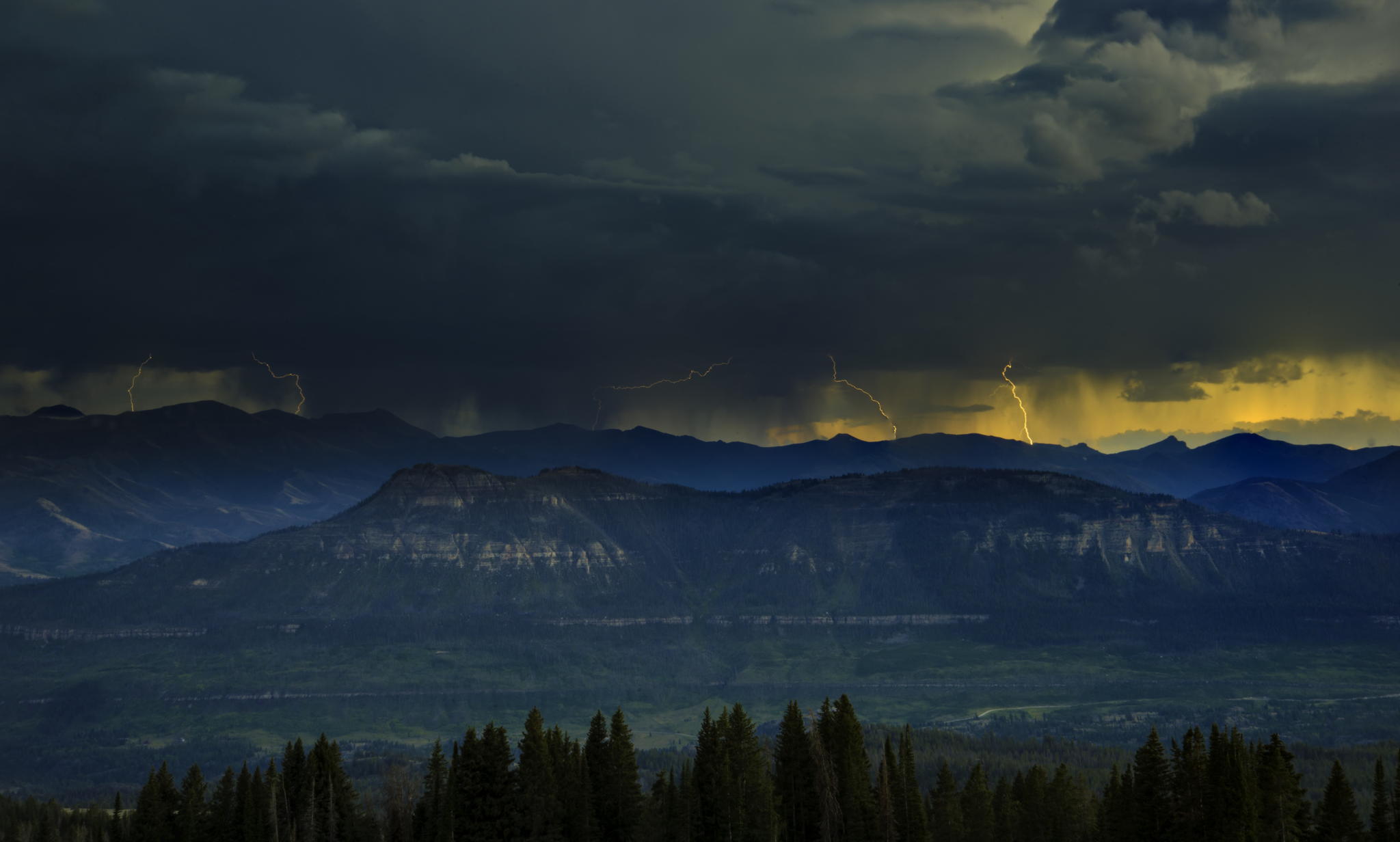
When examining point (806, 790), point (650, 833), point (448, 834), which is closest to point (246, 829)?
point (448, 834)

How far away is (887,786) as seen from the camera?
168 metres

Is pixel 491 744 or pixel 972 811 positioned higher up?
pixel 491 744

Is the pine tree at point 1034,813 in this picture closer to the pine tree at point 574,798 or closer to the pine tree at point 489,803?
the pine tree at point 574,798

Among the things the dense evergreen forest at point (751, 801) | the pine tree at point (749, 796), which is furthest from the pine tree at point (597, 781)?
the pine tree at point (749, 796)

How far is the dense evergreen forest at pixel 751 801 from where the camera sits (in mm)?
150875

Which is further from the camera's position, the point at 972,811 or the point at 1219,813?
the point at 972,811

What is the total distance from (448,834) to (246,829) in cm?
2968

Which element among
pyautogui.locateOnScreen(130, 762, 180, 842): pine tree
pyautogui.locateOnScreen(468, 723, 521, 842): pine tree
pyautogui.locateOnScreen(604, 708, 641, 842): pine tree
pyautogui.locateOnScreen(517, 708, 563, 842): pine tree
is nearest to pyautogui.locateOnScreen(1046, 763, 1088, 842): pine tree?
pyautogui.locateOnScreen(604, 708, 641, 842): pine tree

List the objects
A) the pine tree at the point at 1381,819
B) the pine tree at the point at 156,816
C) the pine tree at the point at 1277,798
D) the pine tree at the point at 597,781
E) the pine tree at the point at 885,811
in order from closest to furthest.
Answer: the pine tree at the point at 1277,798 < the pine tree at the point at 1381,819 < the pine tree at the point at 885,811 < the pine tree at the point at 597,781 < the pine tree at the point at 156,816

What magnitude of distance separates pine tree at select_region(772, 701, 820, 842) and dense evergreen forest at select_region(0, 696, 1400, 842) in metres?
0.16

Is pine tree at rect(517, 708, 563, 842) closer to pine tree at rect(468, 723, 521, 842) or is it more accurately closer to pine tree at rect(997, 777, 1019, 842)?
pine tree at rect(468, 723, 521, 842)

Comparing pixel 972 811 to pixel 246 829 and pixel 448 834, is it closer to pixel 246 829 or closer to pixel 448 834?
pixel 448 834

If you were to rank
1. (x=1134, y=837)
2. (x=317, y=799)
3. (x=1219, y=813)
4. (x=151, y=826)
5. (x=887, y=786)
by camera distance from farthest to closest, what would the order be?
(x=151, y=826)
(x=317, y=799)
(x=887, y=786)
(x=1134, y=837)
(x=1219, y=813)

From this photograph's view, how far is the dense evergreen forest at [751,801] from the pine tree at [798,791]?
16 cm
